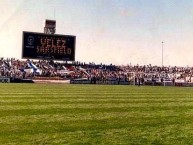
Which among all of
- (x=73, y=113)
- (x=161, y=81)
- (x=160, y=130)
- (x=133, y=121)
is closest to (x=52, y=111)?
(x=73, y=113)

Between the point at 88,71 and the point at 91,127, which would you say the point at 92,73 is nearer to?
the point at 88,71

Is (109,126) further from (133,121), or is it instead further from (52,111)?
(52,111)

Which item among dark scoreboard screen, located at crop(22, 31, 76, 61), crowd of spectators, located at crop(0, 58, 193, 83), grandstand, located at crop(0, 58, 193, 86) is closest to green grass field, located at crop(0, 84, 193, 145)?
dark scoreboard screen, located at crop(22, 31, 76, 61)

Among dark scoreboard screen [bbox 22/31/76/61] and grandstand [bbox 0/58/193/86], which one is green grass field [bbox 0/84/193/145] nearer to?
dark scoreboard screen [bbox 22/31/76/61]

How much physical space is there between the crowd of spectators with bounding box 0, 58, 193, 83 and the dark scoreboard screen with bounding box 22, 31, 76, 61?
6.47 metres

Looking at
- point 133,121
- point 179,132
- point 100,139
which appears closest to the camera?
point 100,139

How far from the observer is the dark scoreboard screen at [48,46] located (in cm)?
6103

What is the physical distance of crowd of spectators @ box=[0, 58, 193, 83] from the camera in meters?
72.1

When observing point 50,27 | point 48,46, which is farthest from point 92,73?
point 48,46

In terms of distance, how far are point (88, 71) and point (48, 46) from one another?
71.2 feet

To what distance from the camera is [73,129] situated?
492 inches

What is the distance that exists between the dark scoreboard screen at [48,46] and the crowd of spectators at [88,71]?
6.47 m

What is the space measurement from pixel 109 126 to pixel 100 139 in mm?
2408

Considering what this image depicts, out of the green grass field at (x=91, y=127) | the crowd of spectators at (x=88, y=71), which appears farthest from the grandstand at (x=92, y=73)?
the green grass field at (x=91, y=127)
